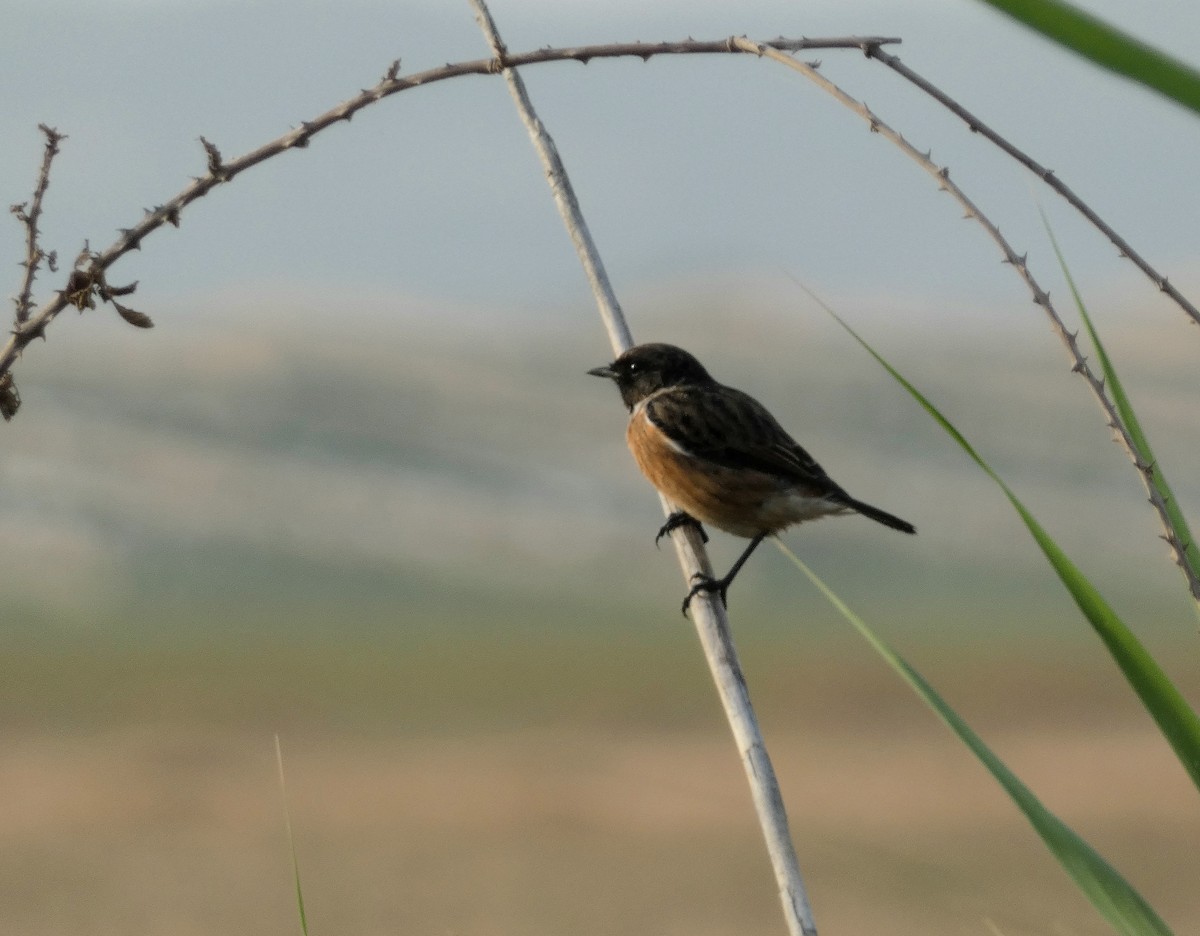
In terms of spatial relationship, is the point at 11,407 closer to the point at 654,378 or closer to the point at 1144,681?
the point at 1144,681

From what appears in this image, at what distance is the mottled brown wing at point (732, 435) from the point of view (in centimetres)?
580

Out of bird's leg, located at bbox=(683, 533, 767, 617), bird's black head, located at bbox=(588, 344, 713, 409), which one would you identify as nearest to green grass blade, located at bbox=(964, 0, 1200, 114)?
bird's leg, located at bbox=(683, 533, 767, 617)

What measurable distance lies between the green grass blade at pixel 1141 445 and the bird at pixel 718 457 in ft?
9.88

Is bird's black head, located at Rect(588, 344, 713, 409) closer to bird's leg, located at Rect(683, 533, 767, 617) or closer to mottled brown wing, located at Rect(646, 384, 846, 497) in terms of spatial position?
mottled brown wing, located at Rect(646, 384, 846, 497)

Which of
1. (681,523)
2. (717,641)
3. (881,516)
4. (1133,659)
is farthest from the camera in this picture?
(881,516)

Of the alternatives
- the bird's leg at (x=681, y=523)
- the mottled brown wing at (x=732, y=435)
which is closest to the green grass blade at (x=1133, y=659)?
the bird's leg at (x=681, y=523)

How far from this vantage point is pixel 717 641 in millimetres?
3145

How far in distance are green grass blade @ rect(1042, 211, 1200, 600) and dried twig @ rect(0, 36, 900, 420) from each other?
0.78 metres

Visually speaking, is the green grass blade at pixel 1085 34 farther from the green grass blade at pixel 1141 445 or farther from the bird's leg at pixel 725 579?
the bird's leg at pixel 725 579

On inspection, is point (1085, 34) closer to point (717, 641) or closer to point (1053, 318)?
point (1053, 318)

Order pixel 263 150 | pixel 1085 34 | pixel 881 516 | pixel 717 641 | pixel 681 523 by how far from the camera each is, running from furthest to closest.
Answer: pixel 881 516, pixel 681 523, pixel 717 641, pixel 263 150, pixel 1085 34

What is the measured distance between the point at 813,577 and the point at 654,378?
172 inches

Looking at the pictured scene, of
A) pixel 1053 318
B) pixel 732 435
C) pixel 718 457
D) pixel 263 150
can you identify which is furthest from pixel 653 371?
pixel 1053 318

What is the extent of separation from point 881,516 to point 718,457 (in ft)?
2.48
